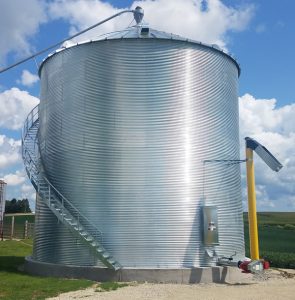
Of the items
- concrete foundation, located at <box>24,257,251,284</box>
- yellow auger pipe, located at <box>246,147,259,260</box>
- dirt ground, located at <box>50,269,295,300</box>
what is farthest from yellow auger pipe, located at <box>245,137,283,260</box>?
dirt ground, located at <box>50,269,295,300</box>

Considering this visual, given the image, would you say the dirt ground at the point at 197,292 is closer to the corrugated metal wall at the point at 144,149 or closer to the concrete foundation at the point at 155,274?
the concrete foundation at the point at 155,274

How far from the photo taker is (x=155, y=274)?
2078 centimetres

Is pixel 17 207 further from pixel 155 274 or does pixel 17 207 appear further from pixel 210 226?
pixel 155 274

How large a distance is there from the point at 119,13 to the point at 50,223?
11.0 metres

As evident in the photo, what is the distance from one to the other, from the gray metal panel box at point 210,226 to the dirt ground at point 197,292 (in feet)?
6.69

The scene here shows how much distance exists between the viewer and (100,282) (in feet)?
68.4

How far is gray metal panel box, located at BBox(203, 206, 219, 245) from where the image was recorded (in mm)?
22047

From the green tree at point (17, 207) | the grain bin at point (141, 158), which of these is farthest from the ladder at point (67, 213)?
the green tree at point (17, 207)

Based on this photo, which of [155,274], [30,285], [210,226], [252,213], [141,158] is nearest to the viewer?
[30,285]

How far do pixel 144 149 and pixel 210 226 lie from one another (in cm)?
472

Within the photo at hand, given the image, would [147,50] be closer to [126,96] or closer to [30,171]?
[126,96]

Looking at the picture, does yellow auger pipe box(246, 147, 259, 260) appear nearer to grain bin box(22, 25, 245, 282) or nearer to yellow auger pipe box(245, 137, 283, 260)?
yellow auger pipe box(245, 137, 283, 260)

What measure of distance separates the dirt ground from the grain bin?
5.39 feet

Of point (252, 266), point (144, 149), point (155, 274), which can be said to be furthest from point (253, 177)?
point (155, 274)
